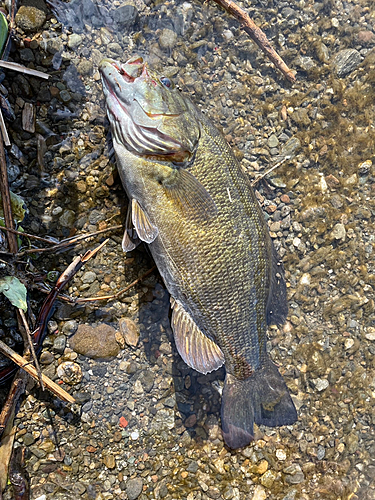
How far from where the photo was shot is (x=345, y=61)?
3943mm

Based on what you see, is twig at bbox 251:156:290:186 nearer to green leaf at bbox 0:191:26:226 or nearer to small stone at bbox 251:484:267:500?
green leaf at bbox 0:191:26:226

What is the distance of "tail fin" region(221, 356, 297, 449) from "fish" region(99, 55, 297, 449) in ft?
0.47

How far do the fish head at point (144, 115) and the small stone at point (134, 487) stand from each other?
276cm

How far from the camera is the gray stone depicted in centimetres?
394

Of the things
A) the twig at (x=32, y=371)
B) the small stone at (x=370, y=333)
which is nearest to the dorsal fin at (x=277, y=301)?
the small stone at (x=370, y=333)

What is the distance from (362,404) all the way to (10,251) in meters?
3.65

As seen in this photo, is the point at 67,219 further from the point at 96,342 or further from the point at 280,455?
the point at 280,455

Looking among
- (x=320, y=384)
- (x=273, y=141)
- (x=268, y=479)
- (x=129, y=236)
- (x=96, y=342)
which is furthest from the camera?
(x=273, y=141)

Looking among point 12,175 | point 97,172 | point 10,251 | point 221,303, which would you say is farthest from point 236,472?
point 12,175

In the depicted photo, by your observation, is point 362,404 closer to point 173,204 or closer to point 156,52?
point 173,204

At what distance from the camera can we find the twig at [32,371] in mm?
2883

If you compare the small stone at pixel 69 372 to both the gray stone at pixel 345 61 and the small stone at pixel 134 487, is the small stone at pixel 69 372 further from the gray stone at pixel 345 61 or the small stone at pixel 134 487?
the gray stone at pixel 345 61

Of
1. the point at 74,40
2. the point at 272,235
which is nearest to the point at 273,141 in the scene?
the point at 272,235

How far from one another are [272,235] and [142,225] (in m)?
1.52
